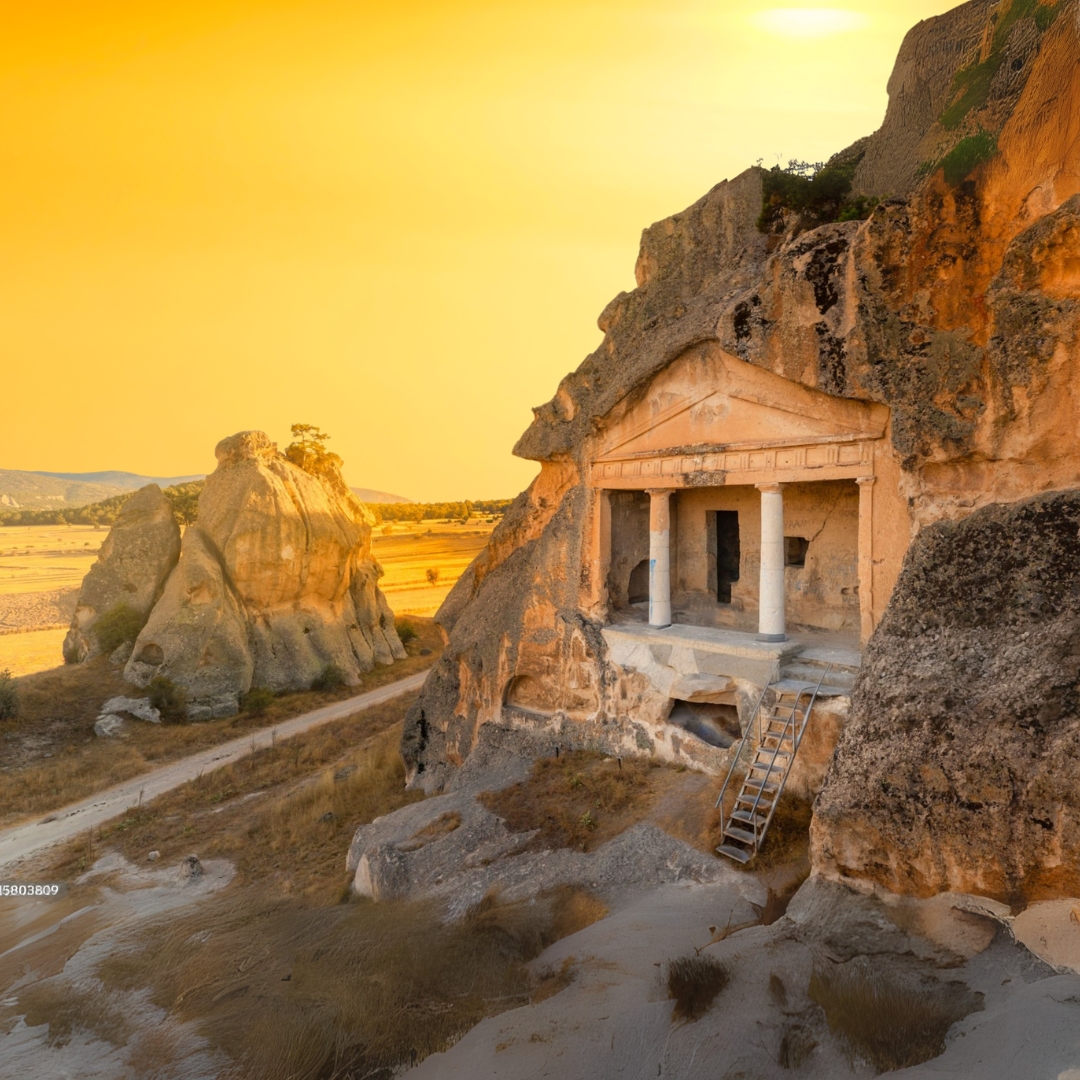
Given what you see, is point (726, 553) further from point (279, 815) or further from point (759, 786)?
point (279, 815)

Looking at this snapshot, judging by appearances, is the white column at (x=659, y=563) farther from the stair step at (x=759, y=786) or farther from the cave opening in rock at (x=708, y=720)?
the stair step at (x=759, y=786)

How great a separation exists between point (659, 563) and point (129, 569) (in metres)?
26.6

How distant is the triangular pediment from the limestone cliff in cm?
35

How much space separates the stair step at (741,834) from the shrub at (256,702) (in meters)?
21.8

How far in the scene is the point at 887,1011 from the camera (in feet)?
20.4

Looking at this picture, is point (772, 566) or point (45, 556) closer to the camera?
point (772, 566)

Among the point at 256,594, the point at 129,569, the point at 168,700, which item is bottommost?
the point at 168,700

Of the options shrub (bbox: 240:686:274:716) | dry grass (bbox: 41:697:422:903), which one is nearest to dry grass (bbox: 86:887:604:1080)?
dry grass (bbox: 41:697:422:903)

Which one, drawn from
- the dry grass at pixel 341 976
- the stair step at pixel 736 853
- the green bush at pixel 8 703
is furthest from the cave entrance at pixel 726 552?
the green bush at pixel 8 703

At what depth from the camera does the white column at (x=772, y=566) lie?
13.1 metres

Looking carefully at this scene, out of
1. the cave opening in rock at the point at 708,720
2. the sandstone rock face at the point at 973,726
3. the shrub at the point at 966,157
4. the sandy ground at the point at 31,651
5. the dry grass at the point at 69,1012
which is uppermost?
the shrub at the point at 966,157

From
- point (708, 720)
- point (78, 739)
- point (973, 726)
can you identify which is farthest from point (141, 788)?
point (973, 726)

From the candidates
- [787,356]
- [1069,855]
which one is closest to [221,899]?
[1069,855]

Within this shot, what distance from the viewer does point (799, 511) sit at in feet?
48.9
